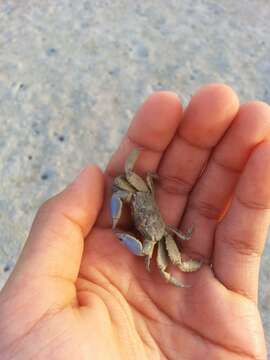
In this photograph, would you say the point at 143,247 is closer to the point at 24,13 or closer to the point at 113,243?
the point at 113,243

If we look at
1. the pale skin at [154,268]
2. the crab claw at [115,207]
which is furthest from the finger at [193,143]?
the crab claw at [115,207]

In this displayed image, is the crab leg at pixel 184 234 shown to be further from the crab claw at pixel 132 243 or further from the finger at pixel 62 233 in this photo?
the finger at pixel 62 233

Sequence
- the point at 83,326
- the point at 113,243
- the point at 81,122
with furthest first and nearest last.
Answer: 1. the point at 81,122
2. the point at 113,243
3. the point at 83,326

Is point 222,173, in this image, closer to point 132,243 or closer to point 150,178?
point 150,178

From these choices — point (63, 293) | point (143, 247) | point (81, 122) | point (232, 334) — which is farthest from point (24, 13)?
point (232, 334)

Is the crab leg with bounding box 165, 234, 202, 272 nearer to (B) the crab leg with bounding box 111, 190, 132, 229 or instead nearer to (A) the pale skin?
(A) the pale skin

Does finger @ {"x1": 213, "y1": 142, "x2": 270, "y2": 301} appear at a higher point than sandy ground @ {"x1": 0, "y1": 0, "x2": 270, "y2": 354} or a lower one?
lower

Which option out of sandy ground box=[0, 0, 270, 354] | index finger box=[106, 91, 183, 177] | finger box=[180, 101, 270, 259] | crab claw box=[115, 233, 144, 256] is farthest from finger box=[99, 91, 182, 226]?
sandy ground box=[0, 0, 270, 354]
